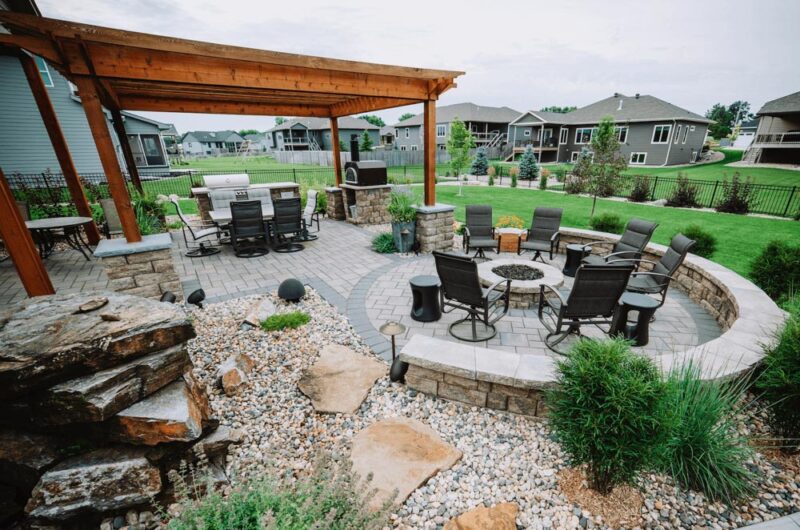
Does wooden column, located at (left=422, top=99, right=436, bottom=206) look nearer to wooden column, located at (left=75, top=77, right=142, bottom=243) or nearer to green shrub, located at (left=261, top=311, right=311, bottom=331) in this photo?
green shrub, located at (left=261, top=311, right=311, bottom=331)

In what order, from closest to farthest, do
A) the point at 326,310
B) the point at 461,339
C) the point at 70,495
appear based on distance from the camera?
the point at 70,495
the point at 461,339
the point at 326,310

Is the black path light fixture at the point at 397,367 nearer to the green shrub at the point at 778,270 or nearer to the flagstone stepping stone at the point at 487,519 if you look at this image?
the flagstone stepping stone at the point at 487,519

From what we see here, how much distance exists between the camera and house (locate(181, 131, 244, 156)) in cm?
6181

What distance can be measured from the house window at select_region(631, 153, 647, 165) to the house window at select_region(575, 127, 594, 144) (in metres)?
4.58

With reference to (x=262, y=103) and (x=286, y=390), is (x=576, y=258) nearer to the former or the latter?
(x=286, y=390)

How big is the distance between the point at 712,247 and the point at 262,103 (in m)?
9.89

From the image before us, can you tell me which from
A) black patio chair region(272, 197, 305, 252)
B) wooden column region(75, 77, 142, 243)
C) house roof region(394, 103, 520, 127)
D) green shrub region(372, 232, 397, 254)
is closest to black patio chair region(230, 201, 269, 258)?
black patio chair region(272, 197, 305, 252)

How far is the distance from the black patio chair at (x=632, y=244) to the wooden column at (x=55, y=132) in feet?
30.9

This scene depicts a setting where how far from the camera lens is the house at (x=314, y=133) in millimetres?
40219

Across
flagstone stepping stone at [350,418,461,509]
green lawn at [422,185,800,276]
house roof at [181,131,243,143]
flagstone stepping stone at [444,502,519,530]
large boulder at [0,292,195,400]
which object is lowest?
green lawn at [422,185,800,276]

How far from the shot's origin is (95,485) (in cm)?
191


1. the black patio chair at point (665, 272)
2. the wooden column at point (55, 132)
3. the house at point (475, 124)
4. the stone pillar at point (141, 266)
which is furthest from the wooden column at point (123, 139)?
the house at point (475, 124)

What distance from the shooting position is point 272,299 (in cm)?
500

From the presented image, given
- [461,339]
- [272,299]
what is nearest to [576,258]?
[461,339]
